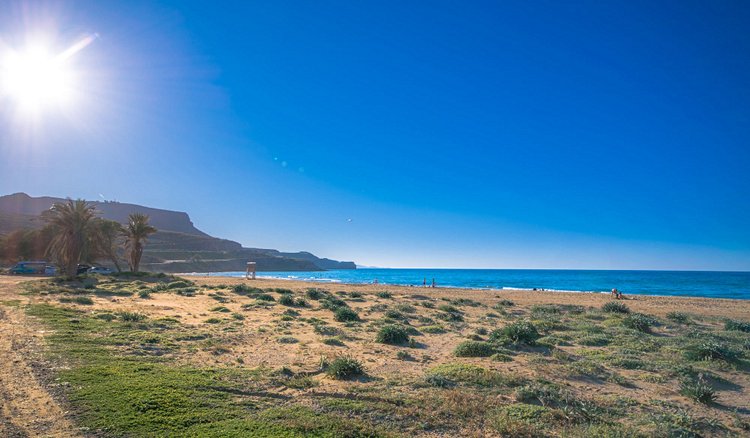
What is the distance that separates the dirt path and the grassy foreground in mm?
292

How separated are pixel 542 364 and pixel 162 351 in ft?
36.5

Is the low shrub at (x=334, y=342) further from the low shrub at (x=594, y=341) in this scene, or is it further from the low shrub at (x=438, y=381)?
the low shrub at (x=594, y=341)

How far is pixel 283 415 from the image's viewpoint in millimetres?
6715

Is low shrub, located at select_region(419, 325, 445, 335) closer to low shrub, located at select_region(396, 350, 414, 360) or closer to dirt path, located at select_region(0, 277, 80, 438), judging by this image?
low shrub, located at select_region(396, 350, 414, 360)

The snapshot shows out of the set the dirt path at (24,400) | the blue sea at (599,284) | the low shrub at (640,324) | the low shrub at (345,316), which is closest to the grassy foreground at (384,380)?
the dirt path at (24,400)

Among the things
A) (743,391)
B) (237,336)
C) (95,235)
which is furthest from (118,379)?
(95,235)

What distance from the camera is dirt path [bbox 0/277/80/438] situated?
227 inches

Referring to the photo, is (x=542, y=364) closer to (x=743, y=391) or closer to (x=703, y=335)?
(x=743, y=391)

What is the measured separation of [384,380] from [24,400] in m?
7.00

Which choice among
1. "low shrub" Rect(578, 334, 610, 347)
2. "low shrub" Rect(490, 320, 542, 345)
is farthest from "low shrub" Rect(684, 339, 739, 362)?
"low shrub" Rect(490, 320, 542, 345)

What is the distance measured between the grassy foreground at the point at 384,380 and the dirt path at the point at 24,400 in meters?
0.29

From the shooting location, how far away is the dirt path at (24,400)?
5.77m

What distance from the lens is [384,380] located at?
30.2 ft

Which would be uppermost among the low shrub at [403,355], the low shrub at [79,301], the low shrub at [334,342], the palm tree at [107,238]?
the palm tree at [107,238]
